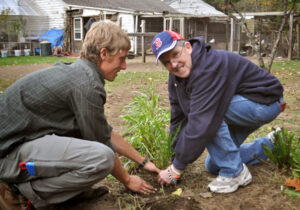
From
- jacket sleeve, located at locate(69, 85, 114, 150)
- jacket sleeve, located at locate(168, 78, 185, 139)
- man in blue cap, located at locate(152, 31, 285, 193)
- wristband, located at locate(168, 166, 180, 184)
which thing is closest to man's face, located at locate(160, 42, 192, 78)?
man in blue cap, located at locate(152, 31, 285, 193)

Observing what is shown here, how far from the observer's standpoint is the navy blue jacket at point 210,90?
2.35m

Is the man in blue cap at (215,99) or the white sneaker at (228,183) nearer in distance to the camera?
the man in blue cap at (215,99)

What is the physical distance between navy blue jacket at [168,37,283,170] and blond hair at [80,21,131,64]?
0.58 m

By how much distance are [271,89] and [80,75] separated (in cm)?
149

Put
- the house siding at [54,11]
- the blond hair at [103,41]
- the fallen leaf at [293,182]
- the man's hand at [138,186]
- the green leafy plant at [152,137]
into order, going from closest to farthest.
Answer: the blond hair at [103,41] < the fallen leaf at [293,182] < the man's hand at [138,186] < the green leafy plant at [152,137] < the house siding at [54,11]

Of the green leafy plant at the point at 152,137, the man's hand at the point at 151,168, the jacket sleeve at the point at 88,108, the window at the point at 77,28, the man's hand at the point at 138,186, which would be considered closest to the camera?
the jacket sleeve at the point at 88,108

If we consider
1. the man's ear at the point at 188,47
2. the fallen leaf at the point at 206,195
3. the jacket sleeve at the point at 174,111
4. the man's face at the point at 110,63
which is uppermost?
the man's ear at the point at 188,47

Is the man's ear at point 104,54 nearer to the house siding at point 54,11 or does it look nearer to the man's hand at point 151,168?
the man's hand at point 151,168

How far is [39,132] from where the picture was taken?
2.15 meters

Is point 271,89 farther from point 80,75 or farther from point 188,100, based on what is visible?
point 80,75

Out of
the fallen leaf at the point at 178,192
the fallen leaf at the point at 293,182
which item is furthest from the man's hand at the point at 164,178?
the fallen leaf at the point at 293,182

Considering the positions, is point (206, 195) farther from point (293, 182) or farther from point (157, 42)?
point (157, 42)

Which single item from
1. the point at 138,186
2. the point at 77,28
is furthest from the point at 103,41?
the point at 77,28

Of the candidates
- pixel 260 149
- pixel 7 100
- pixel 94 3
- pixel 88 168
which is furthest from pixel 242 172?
pixel 94 3
